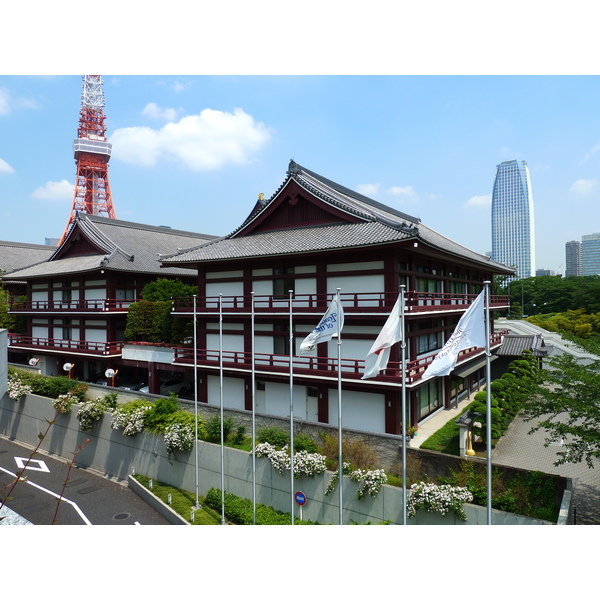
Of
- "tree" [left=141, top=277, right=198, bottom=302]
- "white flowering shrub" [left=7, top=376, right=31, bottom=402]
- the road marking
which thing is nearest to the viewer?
the road marking

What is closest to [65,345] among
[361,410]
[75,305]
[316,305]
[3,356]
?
[75,305]

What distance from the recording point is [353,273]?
2006cm

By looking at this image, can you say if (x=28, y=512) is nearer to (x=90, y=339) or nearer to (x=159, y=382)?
(x=159, y=382)

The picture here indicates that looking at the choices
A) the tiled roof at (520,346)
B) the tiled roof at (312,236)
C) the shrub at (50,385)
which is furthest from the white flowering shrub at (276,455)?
the tiled roof at (520,346)

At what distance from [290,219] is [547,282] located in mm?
72631

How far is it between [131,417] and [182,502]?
220 inches

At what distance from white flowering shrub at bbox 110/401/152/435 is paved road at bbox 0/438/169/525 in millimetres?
3010

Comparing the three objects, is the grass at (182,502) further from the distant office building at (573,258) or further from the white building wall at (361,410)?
the distant office building at (573,258)

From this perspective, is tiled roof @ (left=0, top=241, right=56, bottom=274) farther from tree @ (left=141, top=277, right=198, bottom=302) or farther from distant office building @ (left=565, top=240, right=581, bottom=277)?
distant office building @ (left=565, top=240, right=581, bottom=277)

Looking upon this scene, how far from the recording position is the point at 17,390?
28.4 meters

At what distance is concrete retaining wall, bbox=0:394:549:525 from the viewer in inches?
601

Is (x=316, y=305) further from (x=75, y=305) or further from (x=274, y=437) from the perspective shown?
(x=75, y=305)

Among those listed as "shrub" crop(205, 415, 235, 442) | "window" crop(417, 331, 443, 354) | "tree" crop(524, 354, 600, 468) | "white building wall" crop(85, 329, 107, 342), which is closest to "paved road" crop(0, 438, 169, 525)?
"shrub" crop(205, 415, 235, 442)

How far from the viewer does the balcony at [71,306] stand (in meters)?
30.2
